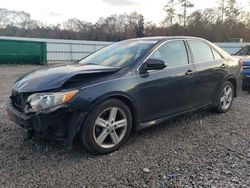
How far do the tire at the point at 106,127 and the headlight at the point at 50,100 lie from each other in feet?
1.11

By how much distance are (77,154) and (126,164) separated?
2.24ft

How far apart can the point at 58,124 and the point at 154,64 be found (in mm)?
1579

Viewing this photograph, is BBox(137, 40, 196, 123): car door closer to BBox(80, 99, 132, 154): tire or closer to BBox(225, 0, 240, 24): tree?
BBox(80, 99, 132, 154): tire

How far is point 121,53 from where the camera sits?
430cm

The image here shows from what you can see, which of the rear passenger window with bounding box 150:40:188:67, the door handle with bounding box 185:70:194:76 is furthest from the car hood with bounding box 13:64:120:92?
the door handle with bounding box 185:70:194:76

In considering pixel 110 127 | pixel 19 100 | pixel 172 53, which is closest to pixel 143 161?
pixel 110 127

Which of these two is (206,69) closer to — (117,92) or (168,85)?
(168,85)

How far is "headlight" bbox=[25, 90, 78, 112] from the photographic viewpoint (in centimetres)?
310

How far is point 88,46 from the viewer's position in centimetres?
2523

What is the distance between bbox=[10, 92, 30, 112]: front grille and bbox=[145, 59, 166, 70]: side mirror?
5.47 feet

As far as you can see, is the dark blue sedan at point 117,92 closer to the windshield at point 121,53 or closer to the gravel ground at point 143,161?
the windshield at point 121,53

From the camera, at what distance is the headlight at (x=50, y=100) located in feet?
10.2

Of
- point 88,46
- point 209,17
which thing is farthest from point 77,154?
point 209,17

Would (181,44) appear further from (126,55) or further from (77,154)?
(77,154)
